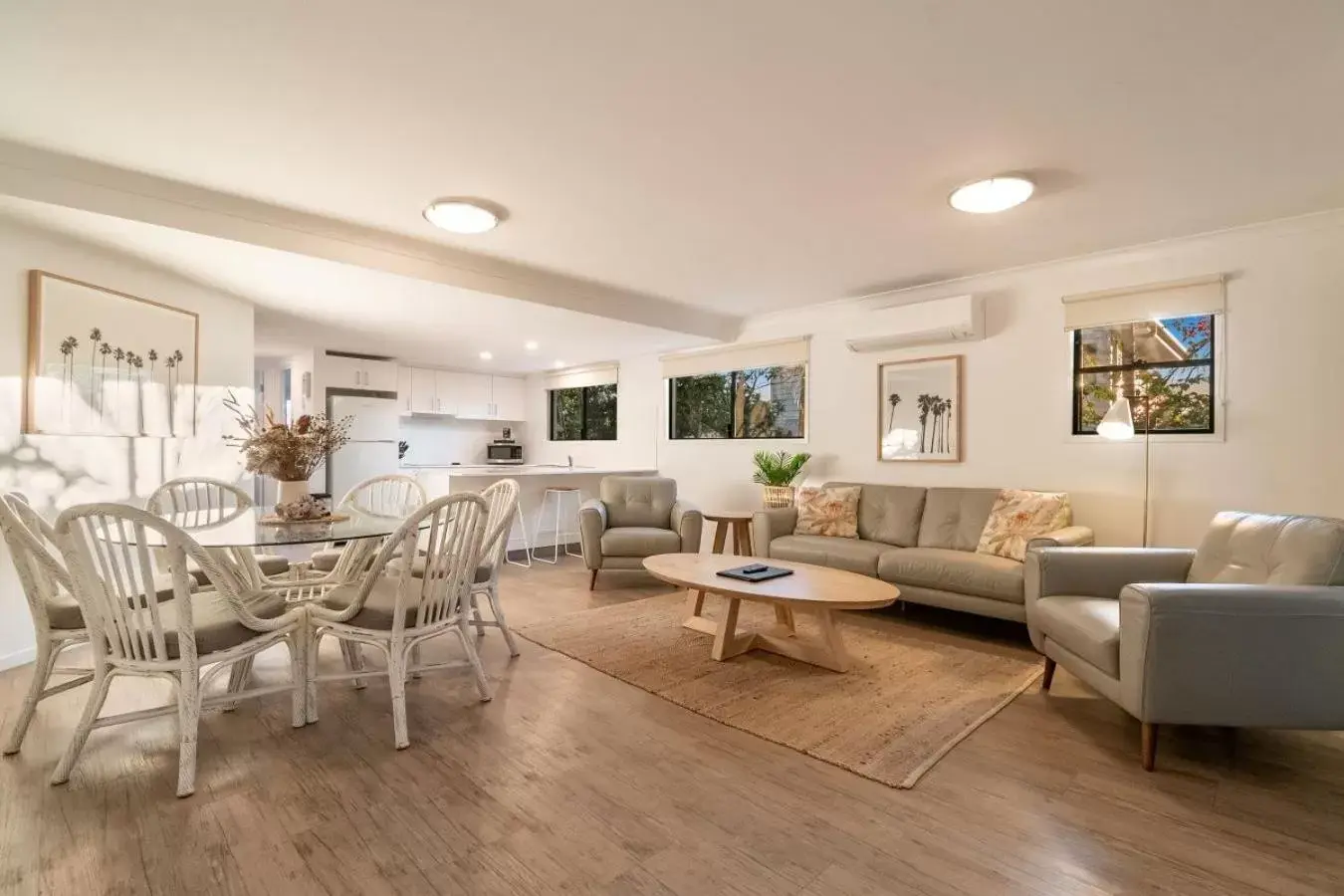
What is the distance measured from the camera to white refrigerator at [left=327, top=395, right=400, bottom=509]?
6.47m

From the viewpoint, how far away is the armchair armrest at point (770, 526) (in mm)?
4578

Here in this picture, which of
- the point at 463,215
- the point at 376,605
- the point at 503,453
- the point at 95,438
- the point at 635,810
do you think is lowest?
the point at 635,810

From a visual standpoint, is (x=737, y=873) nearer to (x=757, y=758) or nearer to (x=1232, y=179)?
(x=757, y=758)

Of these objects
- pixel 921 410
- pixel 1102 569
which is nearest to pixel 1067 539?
pixel 1102 569

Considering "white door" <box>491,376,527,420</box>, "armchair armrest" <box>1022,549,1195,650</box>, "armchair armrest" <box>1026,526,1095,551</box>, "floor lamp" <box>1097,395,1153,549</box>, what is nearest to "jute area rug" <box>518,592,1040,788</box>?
"armchair armrest" <box>1022,549,1195,650</box>

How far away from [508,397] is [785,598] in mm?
6424

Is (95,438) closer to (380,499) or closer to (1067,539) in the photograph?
(380,499)

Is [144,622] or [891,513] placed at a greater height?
[891,513]

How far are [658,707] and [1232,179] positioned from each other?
3.49 metres

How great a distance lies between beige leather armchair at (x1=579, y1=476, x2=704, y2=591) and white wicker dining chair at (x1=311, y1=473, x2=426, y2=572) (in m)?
1.41

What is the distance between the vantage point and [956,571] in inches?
142

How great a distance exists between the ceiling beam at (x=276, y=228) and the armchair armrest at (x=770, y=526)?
6.25ft

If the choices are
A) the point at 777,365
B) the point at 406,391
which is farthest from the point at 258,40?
the point at 406,391

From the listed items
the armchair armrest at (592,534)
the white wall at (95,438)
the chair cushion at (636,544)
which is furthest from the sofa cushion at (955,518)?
the white wall at (95,438)
